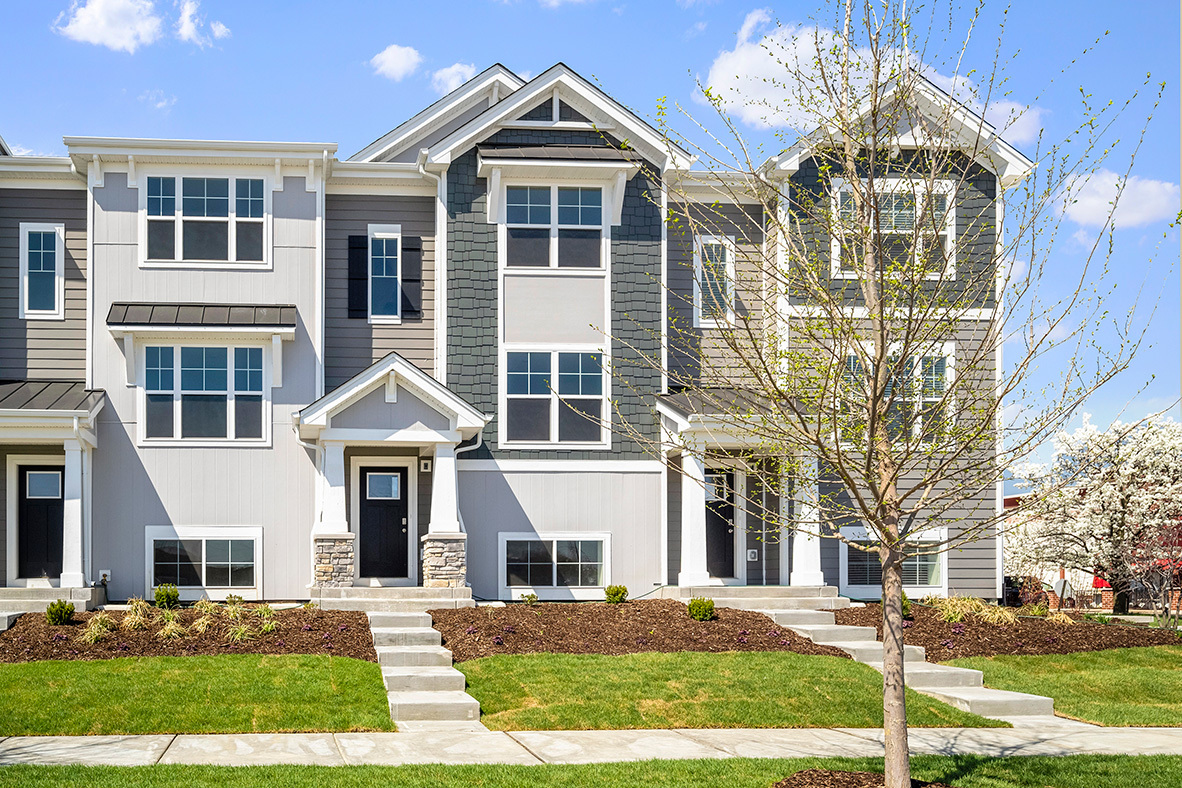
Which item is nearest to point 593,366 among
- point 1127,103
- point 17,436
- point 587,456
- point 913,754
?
point 587,456

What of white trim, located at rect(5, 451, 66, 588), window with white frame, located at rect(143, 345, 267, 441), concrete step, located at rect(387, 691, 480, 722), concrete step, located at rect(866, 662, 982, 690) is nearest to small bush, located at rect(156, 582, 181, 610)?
window with white frame, located at rect(143, 345, 267, 441)

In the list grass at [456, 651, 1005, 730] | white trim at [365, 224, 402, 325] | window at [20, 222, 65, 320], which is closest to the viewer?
grass at [456, 651, 1005, 730]

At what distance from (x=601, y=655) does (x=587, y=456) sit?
5.42 meters

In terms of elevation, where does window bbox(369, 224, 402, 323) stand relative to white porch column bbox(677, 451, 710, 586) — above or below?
above

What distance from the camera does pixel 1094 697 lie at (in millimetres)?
13234

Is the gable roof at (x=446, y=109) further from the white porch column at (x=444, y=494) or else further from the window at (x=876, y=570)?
the window at (x=876, y=570)

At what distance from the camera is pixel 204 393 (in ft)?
58.1

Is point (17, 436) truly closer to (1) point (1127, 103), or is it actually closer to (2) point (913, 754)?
(2) point (913, 754)

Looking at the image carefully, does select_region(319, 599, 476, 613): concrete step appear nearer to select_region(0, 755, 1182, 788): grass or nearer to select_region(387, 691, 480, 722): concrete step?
select_region(387, 691, 480, 722): concrete step

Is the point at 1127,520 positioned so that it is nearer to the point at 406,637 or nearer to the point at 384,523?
the point at 384,523

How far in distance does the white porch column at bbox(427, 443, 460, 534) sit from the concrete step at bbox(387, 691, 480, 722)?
5876mm

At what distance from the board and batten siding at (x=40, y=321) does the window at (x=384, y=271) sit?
14.6ft

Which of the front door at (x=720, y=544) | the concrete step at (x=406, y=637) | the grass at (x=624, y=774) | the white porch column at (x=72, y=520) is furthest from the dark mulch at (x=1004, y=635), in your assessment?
the white porch column at (x=72, y=520)

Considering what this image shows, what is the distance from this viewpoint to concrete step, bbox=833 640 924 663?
14.1 m
